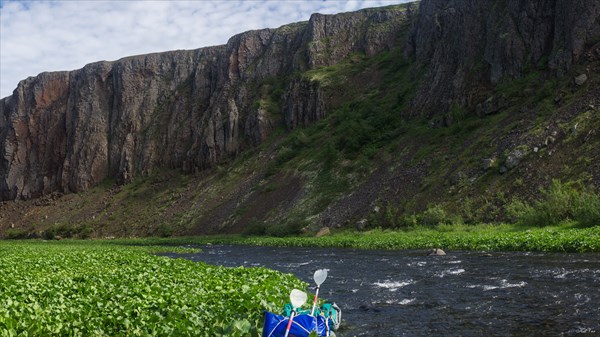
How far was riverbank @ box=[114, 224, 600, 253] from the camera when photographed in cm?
2742

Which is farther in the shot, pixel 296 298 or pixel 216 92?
pixel 216 92

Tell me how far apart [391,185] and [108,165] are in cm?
7897

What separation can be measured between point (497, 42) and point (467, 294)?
155ft

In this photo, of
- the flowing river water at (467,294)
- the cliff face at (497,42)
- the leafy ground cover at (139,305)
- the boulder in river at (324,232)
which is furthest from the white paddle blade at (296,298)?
the cliff face at (497,42)

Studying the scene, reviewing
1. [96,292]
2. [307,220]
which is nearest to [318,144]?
[307,220]

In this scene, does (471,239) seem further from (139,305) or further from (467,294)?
(139,305)

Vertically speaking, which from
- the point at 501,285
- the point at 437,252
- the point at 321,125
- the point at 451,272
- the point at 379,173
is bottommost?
the point at 437,252

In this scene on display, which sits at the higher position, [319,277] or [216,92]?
[216,92]

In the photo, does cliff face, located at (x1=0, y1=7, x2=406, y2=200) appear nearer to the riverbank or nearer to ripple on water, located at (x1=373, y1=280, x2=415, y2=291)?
the riverbank

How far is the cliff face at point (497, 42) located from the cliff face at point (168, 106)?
86.4ft

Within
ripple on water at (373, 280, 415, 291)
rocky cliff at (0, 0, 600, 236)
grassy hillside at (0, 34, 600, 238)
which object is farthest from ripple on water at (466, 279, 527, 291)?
rocky cliff at (0, 0, 600, 236)

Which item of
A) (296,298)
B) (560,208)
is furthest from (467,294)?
(560,208)

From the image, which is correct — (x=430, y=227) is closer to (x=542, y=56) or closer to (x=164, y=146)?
(x=542, y=56)

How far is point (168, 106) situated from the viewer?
115188 mm
